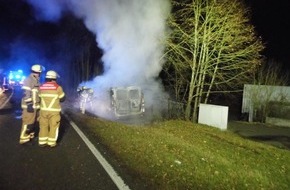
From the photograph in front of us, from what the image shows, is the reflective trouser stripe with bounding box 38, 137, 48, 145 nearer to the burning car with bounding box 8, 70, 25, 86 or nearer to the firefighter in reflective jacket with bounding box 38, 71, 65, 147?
the firefighter in reflective jacket with bounding box 38, 71, 65, 147

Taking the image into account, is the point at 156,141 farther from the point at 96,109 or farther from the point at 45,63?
the point at 45,63

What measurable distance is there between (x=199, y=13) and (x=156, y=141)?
380 inches

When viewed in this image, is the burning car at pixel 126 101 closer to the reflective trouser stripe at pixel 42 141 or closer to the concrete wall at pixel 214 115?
the concrete wall at pixel 214 115

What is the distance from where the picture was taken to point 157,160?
30.5 ft

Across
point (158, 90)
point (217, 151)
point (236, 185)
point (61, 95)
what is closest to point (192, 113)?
point (158, 90)

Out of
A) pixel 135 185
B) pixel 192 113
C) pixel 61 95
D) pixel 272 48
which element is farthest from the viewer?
pixel 272 48

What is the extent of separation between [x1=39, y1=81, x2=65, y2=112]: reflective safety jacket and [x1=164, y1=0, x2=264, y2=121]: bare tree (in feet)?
35.4

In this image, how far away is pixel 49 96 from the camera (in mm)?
10234

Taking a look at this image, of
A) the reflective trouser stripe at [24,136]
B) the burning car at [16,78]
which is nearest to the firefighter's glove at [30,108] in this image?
the reflective trouser stripe at [24,136]

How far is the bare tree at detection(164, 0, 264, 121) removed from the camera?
64.7 feet

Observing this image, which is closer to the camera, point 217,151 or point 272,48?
point 217,151

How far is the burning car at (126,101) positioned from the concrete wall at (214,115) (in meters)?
3.31

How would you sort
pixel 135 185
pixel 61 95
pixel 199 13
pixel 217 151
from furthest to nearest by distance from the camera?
pixel 199 13
pixel 217 151
pixel 61 95
pixel 135 185

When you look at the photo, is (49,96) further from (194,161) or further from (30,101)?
(194,161)
